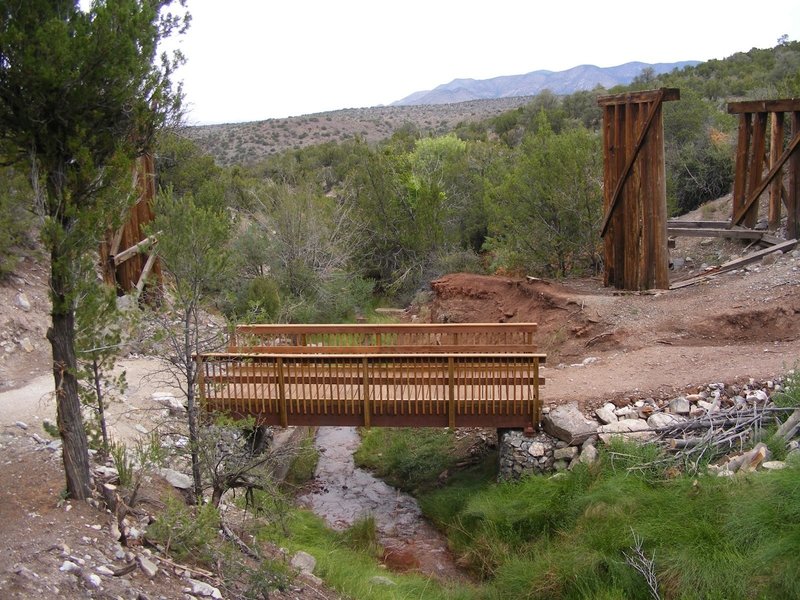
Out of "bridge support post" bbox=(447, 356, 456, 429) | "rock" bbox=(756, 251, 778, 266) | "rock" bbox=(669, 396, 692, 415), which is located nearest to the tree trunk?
"bridge support post" bbox=(447, 356, 456, 429)

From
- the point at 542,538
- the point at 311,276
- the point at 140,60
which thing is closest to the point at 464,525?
the point at 542,538

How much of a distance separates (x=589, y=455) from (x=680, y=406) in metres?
1.45

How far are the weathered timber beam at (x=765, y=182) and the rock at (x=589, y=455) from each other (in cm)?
821

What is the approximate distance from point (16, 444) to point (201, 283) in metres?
3.20

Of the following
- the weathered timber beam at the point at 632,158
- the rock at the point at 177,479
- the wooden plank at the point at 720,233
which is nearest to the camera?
the rock at the point at 177,479

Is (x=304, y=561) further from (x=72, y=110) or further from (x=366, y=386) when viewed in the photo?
(x=72, y=110)

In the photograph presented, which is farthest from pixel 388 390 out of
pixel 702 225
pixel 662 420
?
pixel 702 225

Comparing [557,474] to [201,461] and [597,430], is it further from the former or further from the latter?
[201,461]

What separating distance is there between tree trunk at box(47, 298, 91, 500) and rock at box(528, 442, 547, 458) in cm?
573

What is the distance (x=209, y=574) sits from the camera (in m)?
6.34

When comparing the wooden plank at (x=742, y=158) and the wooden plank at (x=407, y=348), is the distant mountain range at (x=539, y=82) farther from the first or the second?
the wooden plank at (x=407, y=348)

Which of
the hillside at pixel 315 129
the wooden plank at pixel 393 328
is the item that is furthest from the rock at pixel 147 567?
the hillside at pixel 315 129

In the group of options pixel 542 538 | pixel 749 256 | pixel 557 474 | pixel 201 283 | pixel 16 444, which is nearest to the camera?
pixel 201 283

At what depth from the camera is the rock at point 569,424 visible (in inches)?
384
